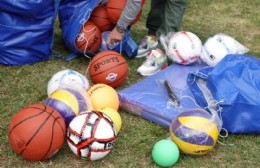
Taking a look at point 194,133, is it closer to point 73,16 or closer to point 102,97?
point 102,97

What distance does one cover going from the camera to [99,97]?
3.57 m

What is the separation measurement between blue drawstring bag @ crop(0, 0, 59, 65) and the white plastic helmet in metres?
1.53

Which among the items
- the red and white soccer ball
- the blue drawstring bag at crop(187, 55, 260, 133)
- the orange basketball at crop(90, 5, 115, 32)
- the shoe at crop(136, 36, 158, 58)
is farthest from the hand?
the red and white soccer ball

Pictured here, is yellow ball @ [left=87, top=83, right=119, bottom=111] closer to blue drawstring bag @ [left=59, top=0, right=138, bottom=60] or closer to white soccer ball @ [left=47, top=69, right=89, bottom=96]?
white soccer ball @ [left=47, top=69, right=89, bottom=96]

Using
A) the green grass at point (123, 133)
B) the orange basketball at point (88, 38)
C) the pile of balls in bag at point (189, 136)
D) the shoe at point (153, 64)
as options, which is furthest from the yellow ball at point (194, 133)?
the orange basketball at point (88, 38)

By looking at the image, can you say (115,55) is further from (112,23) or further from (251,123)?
(251,123)

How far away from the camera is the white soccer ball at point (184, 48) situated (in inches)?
174

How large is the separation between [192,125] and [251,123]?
22.4 inches

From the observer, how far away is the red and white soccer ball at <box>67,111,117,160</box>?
3.03m

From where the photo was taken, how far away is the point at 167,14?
4746 millimetres

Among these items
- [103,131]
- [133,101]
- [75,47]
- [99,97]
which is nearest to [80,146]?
[103,131]

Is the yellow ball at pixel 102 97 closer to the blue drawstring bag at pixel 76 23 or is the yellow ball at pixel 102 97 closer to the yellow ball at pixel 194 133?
the yellow ball at pixel 194 133

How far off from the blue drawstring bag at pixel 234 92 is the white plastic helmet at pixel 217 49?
0.56 m

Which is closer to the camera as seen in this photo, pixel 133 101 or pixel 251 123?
pixel 251 123
